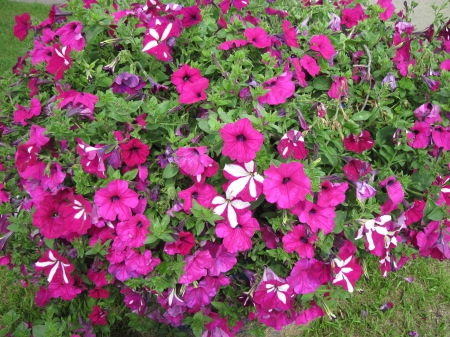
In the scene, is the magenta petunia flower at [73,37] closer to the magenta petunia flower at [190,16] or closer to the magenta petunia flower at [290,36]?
the magenta petunia flower at [190,16]

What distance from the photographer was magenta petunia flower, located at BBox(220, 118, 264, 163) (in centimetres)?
139

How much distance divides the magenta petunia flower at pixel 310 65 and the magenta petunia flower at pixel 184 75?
1.32 feet

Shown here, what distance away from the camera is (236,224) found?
59.5 inches

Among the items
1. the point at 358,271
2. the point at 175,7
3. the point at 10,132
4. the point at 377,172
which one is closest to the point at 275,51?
the point at 175,7

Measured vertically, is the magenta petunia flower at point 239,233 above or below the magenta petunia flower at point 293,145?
below

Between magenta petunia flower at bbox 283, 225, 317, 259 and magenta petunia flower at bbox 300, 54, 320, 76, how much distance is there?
0.60m

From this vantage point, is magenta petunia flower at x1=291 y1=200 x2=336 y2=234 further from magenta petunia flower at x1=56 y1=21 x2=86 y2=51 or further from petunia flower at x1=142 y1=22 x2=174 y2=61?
magenta petunia flower at x1=56 y1=21 x2=86 y2=51

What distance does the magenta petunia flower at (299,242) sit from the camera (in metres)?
1.56

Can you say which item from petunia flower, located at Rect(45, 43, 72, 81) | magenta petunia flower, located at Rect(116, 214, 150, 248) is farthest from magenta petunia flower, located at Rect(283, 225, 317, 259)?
petunia flower, located at Rect(45, 43, 72, 81)

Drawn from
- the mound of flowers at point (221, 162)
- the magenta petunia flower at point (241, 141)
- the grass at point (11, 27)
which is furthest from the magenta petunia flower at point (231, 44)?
the grass at point (11, 27)

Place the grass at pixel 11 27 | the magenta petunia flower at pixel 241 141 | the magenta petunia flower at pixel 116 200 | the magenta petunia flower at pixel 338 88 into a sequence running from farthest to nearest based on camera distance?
the grass at pixel 11 27 → the magenta petunia flower at pixel 338 88 → the magenta petunia flower at pixel 116 200 → the magenta petunia flower at pixel 241 141

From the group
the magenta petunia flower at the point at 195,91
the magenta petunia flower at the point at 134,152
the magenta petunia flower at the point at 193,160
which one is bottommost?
the magenta petunia flower at the point at 134,152

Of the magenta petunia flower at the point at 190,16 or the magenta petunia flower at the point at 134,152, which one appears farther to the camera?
the magenta petunia flower at the point at 190,16

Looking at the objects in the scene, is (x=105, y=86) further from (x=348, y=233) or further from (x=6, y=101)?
(x=348, y=233)
